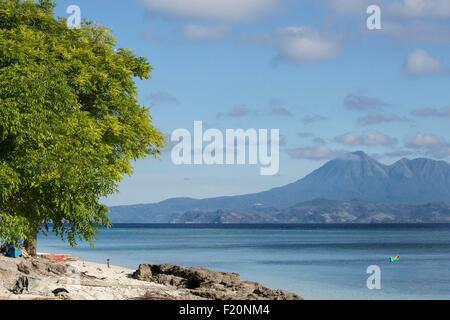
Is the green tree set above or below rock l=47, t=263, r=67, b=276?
above

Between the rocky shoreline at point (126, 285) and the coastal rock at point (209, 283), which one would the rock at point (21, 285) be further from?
the coastal rock at point (209, 283)

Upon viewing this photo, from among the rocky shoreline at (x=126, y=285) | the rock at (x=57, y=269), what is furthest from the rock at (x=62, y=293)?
the rock at (x=57, y=269)

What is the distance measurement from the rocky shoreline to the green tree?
2.13m

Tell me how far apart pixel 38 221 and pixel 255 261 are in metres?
60.1

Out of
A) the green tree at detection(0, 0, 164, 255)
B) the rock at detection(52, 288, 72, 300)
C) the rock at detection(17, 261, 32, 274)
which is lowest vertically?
the rock at detection(52, 288, 72, 300)

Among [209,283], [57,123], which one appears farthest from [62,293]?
[209,283]

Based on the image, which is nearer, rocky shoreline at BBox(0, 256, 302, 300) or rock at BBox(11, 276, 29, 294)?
rock at BBox(11, 276, 29, 294)

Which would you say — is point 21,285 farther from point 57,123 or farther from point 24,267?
point 57,123

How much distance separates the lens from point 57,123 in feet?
104

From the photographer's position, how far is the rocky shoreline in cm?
3325

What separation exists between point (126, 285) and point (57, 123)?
11141 mm

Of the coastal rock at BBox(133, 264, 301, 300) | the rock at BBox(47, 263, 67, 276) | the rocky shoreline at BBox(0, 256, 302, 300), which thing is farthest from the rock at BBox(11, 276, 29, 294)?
the coastal rock at BBox(133, 264, 301, 300)

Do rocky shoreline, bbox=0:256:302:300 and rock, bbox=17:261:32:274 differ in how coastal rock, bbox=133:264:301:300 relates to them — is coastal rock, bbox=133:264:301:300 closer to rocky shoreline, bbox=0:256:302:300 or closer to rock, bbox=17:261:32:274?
rocky shoreline, bbox=0:256:302:300
